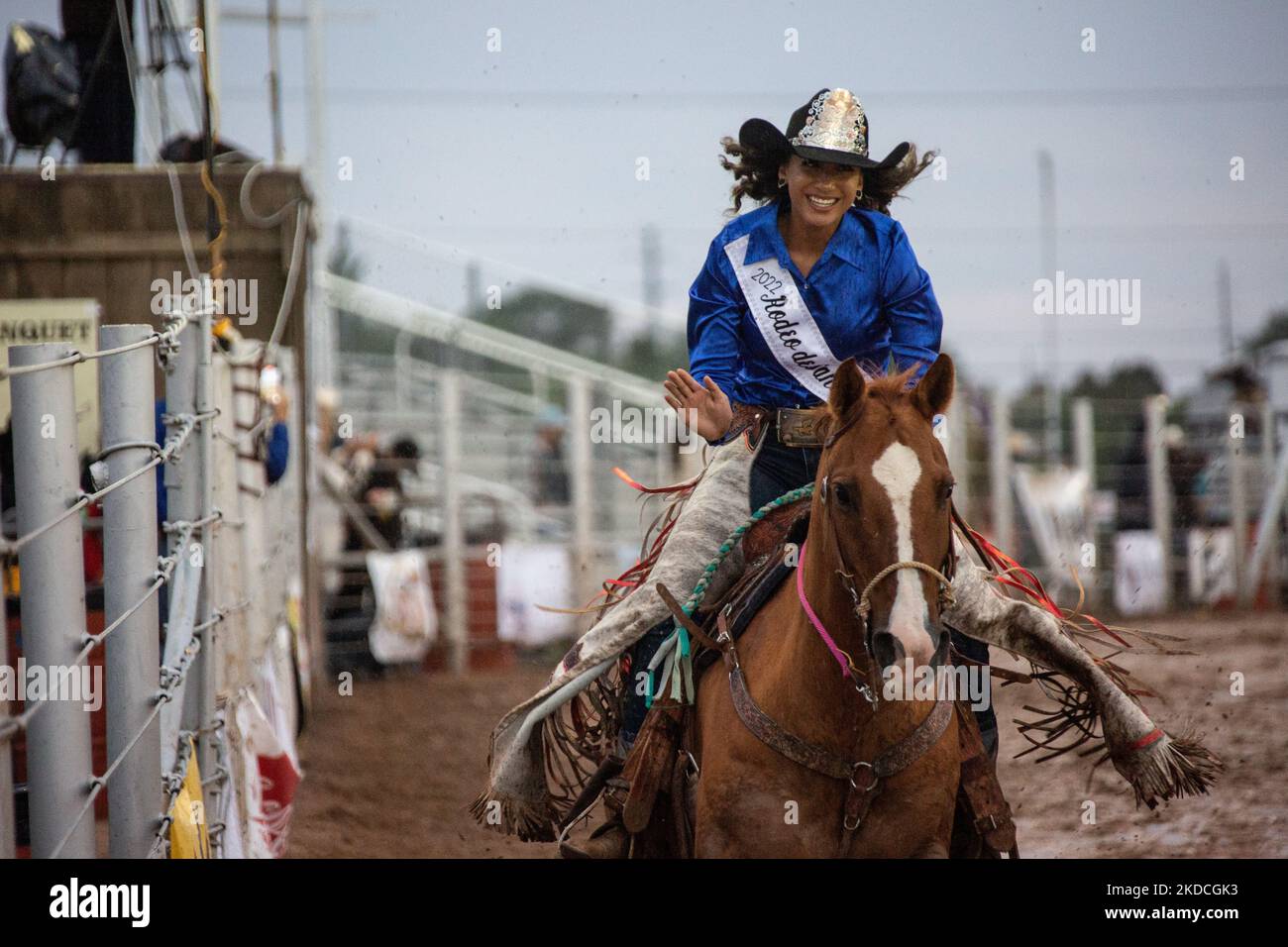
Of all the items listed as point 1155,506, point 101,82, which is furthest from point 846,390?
point 1155,506

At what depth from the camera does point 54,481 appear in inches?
114

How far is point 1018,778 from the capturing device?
777 cm

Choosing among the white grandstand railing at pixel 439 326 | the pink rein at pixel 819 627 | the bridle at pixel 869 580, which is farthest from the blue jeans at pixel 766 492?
the white grandstand railing at pixel 439 326

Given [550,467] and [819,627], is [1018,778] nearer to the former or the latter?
[819,627]

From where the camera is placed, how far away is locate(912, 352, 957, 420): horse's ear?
3.25m

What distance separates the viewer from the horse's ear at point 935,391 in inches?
128

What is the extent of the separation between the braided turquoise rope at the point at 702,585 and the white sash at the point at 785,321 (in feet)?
1.09

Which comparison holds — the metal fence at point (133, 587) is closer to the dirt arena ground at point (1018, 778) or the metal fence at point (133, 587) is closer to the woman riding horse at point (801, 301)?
the woman riding horse at point (801, 301)

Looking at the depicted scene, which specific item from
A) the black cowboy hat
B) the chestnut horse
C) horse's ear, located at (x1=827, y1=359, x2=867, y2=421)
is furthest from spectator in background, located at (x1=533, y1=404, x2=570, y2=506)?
horse's ear, located at (x1=827, y1=359, x2=867, y2=421)

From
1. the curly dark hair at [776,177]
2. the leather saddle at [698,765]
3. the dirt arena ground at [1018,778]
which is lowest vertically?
the dirt arena ground at [1018,778]

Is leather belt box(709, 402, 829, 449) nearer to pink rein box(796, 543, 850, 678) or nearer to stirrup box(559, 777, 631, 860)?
pink rein box(796, 543, 850, 678)

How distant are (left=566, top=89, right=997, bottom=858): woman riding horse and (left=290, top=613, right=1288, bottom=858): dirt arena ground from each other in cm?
134

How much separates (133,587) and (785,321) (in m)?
1.99
